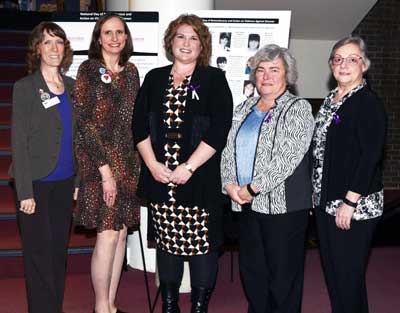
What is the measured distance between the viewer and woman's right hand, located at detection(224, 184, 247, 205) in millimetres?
3273

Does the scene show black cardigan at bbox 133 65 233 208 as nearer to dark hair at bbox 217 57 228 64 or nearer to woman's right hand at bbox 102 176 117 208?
woman's right hand at bbox 102 176 117 208

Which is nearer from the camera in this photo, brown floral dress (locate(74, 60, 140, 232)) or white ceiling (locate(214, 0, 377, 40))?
brown floral dress (locate(74, 60, 140, 232))

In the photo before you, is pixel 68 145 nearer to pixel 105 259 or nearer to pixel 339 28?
pixel 105 259

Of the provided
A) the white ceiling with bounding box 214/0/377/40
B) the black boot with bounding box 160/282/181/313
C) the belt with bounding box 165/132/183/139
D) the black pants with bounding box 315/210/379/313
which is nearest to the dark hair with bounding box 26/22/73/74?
the belt with bounding box 165/132/183/139

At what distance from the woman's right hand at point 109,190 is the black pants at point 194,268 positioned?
365mm

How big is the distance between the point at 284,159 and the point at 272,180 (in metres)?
0.12

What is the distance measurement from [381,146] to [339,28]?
4916mm

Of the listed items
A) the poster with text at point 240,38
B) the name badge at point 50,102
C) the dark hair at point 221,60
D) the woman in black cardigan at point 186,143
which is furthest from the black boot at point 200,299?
the dark hair at point 221,60

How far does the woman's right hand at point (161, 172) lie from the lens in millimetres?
3215

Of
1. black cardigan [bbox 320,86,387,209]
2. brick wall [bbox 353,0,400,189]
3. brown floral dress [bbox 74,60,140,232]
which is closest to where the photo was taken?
black cardigan [bbox 320,86,387,209]

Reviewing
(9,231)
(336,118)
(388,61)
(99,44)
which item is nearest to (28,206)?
(99,44)

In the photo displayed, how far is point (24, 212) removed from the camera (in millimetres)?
3299

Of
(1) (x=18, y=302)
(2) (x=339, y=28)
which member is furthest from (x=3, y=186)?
(2) (x=339, y=28)

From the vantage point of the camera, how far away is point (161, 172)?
322 centimetres
